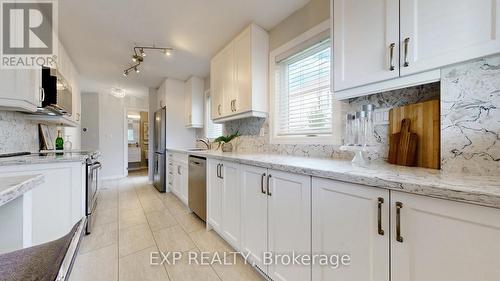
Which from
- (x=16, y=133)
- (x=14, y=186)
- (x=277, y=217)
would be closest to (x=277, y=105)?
(x=277, y=217)

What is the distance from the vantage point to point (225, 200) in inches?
75.5

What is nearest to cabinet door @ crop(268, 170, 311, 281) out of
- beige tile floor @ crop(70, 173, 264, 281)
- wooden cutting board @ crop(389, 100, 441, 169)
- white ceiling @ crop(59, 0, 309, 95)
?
beige tile floor @ crop(70, 173, 264, 281)

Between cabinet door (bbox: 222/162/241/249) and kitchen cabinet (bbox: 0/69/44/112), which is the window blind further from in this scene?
kitchen cabinet (bbox: 0/69/44/112)

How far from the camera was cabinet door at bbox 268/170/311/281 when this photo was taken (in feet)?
3.67

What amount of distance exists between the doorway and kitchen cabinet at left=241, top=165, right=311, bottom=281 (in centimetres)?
709

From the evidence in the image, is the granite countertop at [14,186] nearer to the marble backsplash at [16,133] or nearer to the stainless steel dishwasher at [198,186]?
the stainless steel dishwasher at [198,186]

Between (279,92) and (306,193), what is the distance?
4.68 ft

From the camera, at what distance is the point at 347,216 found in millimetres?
922

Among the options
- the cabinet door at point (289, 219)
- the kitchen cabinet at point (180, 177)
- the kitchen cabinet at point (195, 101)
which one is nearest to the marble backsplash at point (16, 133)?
the kitchen cabinet at point (180, 177)

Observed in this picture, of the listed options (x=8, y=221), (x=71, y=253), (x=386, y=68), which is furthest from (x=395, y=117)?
(x=8, y=221)

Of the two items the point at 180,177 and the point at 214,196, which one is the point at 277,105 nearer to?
the point at 214,196

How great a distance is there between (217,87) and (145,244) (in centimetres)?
215

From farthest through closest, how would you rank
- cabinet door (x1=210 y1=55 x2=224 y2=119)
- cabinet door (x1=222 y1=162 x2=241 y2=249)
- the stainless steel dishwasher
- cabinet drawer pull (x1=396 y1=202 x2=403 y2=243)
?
cabinet door (x1=210 y1=55 x2=224 y2=119)
the stainless steel dishwasher
cabinet door (x1=222 y1=162 x2=241 y2=249)
cabinet drawer pull (x1=396 y1=202 x2=403 y2=243)

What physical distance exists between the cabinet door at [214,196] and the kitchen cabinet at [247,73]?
2.45 ft
